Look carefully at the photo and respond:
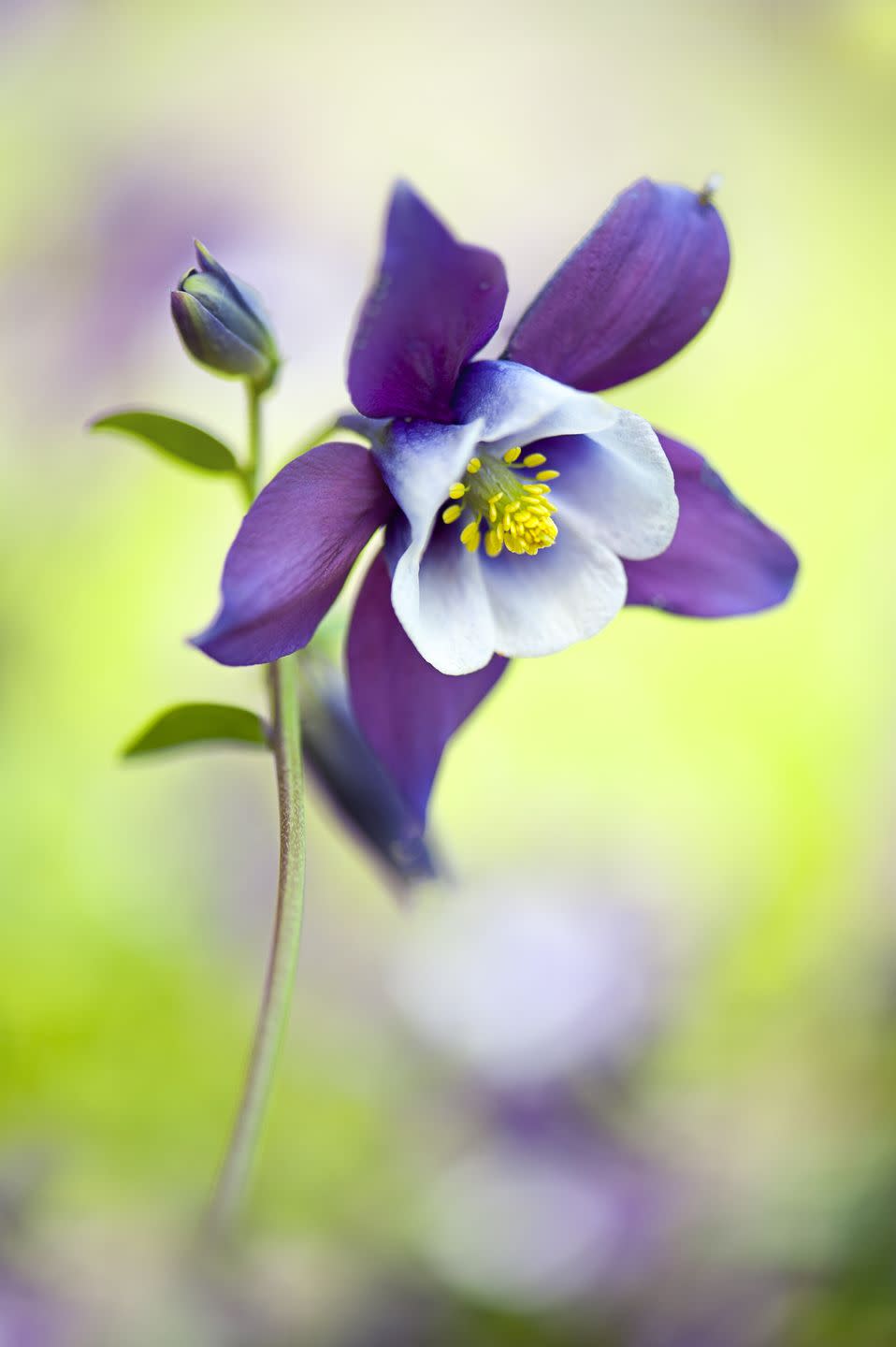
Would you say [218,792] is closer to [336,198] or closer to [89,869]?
[89,869]

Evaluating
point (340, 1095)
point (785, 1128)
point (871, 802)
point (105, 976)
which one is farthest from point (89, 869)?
point (871, 802)

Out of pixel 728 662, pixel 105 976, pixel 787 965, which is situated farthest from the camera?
pixel 728 662

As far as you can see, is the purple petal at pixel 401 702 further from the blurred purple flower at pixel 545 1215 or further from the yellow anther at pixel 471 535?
the blurred purple flower at pixel 545 1215

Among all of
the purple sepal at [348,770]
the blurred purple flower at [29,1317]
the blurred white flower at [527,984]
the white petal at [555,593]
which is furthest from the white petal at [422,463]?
the blurred white flower at [527,984]

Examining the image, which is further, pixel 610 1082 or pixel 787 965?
pixel 787 965

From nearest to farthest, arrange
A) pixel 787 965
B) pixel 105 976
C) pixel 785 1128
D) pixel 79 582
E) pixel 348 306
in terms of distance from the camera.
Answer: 1. pixel 785 1128
2. pixel 105 976
3. pixel 787 965
4. pixel 79 582
5. pixel 348 306

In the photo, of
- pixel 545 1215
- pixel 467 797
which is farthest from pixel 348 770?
pixel 467 797

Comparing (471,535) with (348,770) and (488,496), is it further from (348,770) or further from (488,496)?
(348,770)
